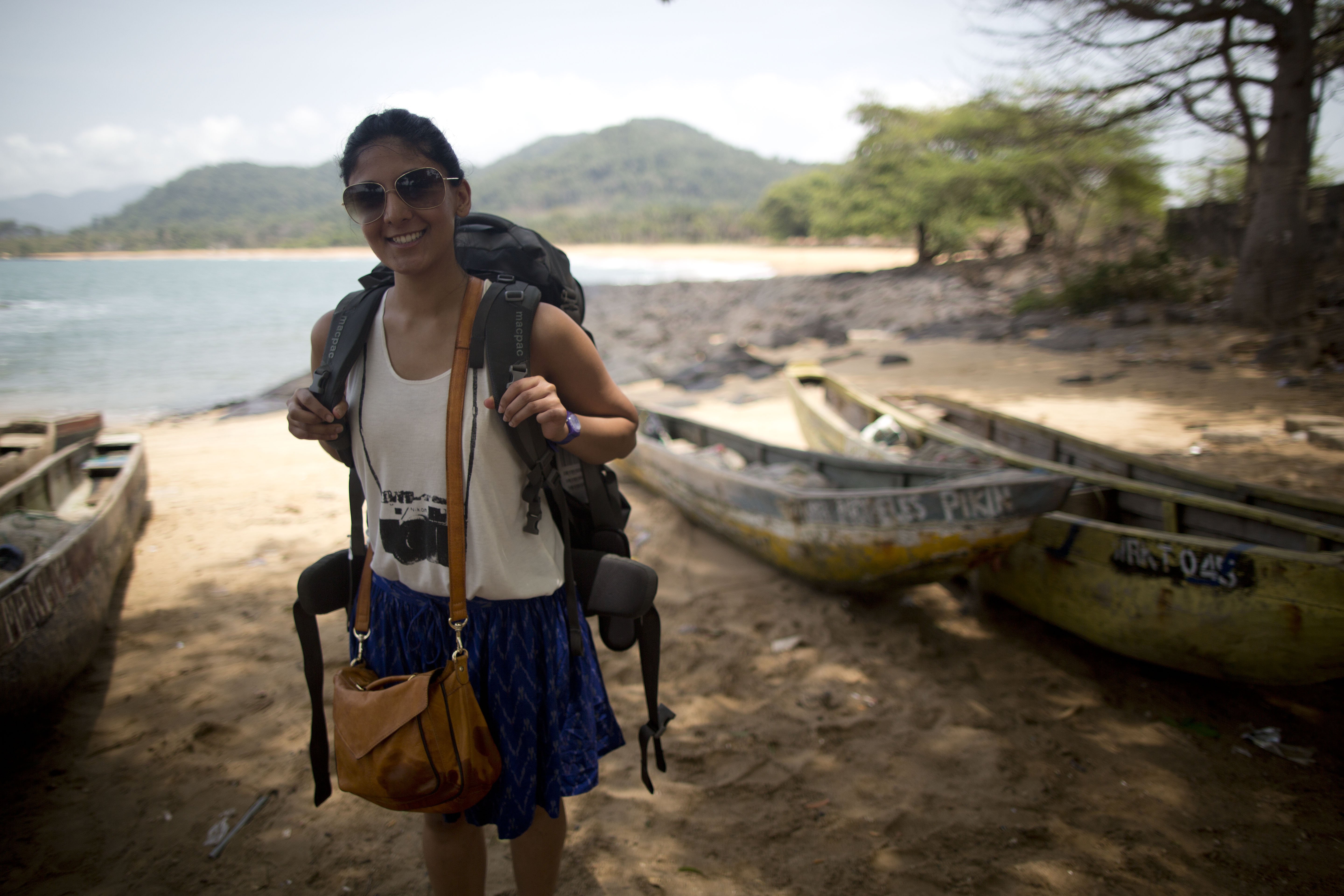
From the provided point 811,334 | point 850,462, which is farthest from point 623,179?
point 850,462

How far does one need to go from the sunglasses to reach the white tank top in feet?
0.79

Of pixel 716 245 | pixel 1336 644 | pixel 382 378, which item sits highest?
pixel 716 245

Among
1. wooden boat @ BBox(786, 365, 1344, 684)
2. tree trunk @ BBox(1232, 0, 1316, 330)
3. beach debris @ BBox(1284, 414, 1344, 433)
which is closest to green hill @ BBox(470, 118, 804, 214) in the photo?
tree trunk @ BBox(1232, 0, 1316, 330)

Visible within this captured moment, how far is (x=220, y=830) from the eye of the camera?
2396 mm

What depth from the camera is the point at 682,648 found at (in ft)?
11.7

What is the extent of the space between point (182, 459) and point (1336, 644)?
9.54m

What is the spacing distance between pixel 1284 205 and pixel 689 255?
5959cm

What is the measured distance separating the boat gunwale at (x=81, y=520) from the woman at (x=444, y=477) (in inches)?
90.7

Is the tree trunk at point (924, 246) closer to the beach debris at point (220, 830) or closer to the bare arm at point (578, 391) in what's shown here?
the bare arm at point (578, 391)

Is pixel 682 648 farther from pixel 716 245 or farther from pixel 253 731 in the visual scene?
pixel 716 245

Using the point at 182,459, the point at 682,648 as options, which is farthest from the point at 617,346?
the point at 682,648

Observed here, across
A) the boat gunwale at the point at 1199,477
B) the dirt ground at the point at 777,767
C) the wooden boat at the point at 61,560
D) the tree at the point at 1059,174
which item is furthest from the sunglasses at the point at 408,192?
the tree at the point at 1059,174

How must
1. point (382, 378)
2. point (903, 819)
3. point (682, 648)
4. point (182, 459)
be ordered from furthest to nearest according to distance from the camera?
point (182, 459)
point (682, 648)
point (903, 819)
point (382, 378)

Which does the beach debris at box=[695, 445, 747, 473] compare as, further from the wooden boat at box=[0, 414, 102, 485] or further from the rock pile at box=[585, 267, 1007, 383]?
the rock pile at box=[585, 267, 1007, 383]
